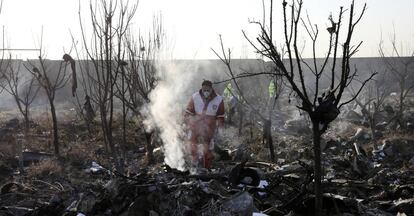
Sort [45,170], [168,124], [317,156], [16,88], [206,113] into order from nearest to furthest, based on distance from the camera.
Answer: [317,156]
[206,113]
[45,170]
[168,124]
[16,88]

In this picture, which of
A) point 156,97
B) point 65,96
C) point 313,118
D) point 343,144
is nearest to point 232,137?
point 343,144

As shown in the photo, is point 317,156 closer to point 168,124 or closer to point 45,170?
point 168,124

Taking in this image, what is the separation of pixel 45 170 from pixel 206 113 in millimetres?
3105

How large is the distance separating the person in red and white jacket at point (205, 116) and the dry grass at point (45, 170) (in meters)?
2.53

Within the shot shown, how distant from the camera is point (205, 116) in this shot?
7648 millimetres

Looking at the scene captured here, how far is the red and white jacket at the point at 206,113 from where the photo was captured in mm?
7641

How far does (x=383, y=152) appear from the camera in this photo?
10.2 m

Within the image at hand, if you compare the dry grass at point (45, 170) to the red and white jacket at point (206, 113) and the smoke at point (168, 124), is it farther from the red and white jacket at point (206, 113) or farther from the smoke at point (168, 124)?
the red and white jacket at point (206, 113)

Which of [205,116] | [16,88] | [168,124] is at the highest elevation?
[16,88]

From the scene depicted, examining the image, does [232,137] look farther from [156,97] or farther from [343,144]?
[156,97]

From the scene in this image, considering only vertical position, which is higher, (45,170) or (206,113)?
(206,113)

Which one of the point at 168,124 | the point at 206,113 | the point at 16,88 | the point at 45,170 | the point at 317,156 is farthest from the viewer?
the point at 16,88

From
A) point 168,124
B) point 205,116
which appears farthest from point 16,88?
point 205,116

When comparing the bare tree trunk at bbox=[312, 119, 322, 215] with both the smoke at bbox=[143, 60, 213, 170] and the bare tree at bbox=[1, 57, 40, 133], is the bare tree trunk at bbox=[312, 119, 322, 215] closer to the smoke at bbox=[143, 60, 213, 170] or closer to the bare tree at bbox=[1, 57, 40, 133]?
the smoke at bbox=[143, 60, 213, 170]
